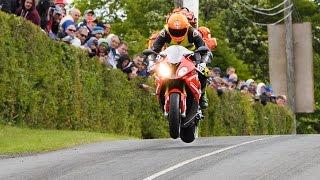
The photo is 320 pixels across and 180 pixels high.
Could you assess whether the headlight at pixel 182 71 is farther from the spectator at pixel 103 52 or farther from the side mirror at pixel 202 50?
the spectator at pixel 103 52

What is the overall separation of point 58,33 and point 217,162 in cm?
1042

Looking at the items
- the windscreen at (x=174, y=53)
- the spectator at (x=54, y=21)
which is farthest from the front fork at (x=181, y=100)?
the spectator at (x=54, y=21)

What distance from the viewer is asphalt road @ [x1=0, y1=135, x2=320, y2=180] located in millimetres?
11547

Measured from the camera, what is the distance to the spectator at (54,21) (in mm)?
21594

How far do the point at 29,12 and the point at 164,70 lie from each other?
6847 millimetres

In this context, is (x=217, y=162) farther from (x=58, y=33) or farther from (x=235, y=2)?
(x=235, y=2)

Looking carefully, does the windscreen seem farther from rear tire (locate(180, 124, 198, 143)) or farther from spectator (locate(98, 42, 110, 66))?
spectator (locate(98, 42, 110, 66))

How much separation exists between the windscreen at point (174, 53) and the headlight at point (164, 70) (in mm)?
118

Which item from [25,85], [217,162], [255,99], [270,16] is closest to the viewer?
[217,162]

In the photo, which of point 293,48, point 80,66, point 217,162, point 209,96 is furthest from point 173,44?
point 293,48

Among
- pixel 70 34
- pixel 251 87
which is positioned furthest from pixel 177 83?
pixel 251 87

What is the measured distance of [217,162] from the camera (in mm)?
12977

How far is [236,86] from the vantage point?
3616 centimetres

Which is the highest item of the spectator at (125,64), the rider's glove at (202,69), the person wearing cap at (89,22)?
the person wearing cap at (89,22)
